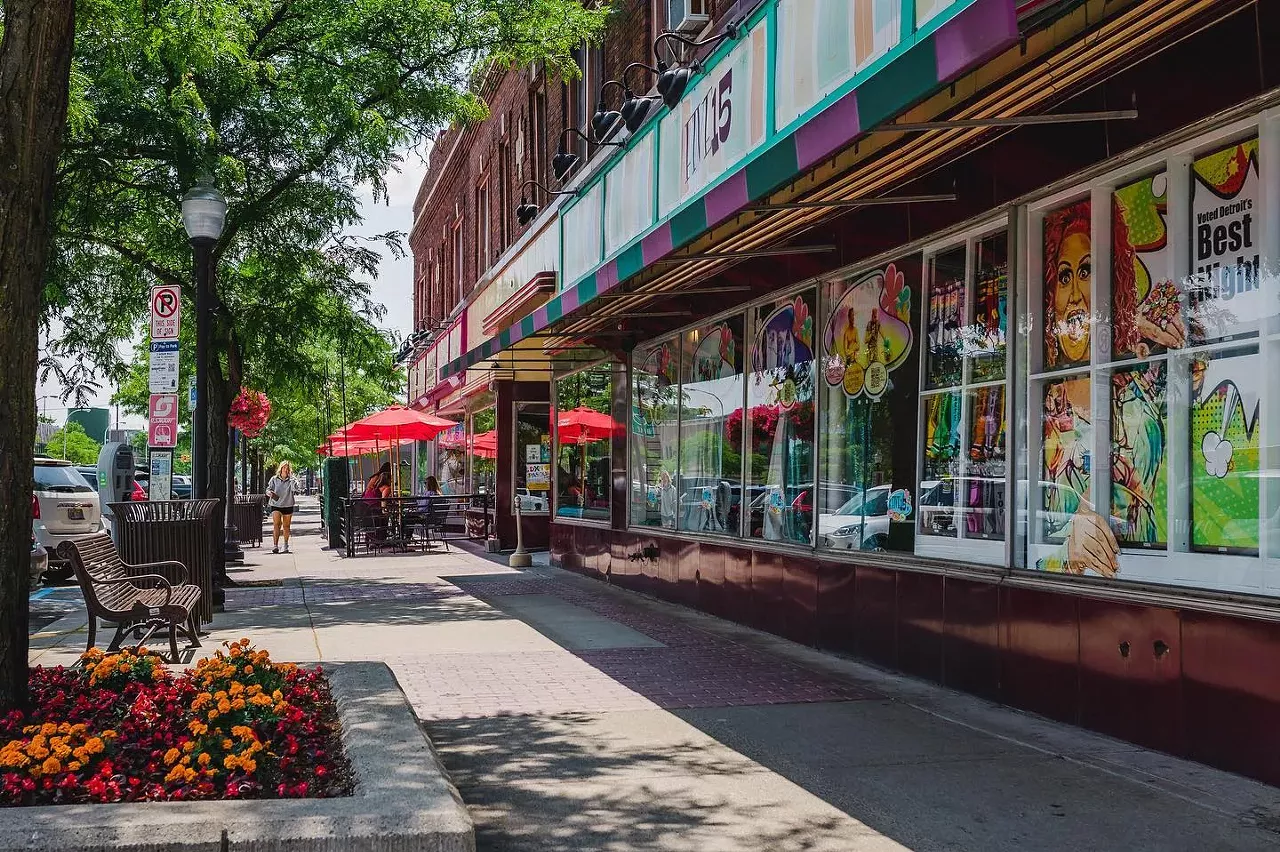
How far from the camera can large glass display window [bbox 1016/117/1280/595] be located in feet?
19.5

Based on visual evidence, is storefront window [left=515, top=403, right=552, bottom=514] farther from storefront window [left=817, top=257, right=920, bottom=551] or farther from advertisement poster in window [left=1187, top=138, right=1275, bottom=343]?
advertisement poster in window [left=1187, top=138, right=1275, bottom=343]

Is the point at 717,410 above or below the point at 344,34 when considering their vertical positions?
below

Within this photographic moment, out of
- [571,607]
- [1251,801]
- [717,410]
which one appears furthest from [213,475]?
[1251,801]

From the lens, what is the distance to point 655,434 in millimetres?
14812

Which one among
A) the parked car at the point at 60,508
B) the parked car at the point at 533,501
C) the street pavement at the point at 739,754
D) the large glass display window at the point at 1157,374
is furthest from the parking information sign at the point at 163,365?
the parked car at the point at 533,501

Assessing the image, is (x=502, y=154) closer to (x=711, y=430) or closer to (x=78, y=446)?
(x=711, y=430)

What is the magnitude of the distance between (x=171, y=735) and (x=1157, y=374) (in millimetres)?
5208

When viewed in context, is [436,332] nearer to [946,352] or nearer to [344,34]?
[344,34]

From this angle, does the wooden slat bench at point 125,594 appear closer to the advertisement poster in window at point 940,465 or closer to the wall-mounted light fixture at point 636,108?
the advertisement poster in window at point 940,465

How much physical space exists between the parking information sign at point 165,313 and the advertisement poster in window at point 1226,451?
8396mm

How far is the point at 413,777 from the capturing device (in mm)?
4574

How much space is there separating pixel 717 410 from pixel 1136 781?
24.3 ft

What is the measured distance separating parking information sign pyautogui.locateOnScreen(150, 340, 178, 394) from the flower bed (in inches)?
185

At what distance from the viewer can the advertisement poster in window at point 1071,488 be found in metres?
7.00
